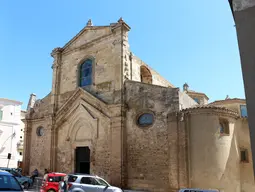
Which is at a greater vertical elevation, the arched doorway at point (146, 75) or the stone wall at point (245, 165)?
the arched doorway at point (146, 75)

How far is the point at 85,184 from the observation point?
38.5ft

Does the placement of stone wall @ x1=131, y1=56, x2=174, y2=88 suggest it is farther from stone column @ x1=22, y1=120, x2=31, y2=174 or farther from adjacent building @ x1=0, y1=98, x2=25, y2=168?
adjacent building @ x1=0, y1=98, x2=25, y2=168

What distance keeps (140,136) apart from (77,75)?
7.97 meters

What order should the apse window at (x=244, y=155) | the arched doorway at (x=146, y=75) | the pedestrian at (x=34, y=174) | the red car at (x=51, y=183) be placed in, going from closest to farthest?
the red car at (x=51, y=183) < the apse window at (x=244, y=155) < the pedestrian at (x=34, y=174) < the arched doorway at (x=146, y=75)

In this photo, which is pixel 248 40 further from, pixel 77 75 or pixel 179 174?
pixel 77 75

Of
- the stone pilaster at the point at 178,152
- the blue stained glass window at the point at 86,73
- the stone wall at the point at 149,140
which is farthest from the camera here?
the blue stained glass window at the point at 86,73

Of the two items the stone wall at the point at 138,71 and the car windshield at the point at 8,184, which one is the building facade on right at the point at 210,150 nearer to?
the stone wall at the point at 138,71

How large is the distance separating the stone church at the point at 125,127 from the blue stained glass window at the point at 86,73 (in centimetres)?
8

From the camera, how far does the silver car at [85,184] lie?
37.5ft

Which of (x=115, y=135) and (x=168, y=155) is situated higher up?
(x=115, y=135)

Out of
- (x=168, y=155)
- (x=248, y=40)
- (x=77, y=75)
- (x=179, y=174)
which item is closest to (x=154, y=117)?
(x=168, y=155)

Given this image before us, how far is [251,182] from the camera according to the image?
14.8 m

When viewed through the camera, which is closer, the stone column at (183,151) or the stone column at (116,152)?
the stone column at (183,151)

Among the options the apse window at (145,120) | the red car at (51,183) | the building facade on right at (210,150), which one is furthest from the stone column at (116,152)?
the red car at (51,183)
